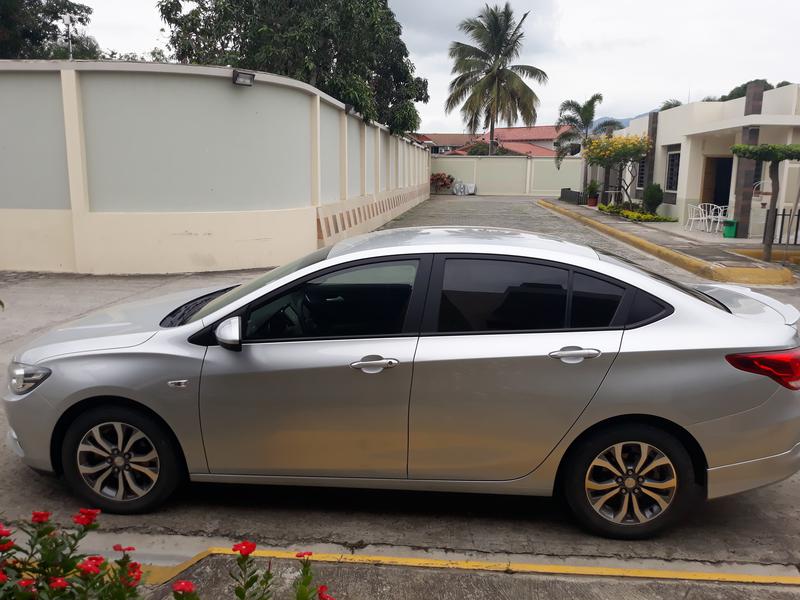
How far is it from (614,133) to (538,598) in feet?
109

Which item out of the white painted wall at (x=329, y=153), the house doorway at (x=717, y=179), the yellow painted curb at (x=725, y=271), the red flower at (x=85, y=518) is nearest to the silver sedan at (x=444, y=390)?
the red flower at (x=85, y=518)

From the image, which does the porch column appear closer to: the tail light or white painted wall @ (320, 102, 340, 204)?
white painted wall @ (320, 102, 340, 204)

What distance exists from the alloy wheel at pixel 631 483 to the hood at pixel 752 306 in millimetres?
968

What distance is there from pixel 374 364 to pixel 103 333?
1608mm

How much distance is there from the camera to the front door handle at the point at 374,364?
354 cm

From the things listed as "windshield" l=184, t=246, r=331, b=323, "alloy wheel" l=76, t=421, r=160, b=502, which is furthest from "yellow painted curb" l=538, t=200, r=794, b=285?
"alloy wheel" l=76, t=421, r=160, b=502

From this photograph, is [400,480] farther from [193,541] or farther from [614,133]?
[614,133]

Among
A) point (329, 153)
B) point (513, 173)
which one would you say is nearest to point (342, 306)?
point (329, 153)

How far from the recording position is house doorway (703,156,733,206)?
2245 centimetres

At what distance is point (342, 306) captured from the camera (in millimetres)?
3770

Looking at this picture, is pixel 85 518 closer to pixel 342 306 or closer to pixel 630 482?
pixel 342 306

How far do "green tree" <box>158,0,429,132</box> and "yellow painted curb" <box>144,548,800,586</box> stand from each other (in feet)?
50.9

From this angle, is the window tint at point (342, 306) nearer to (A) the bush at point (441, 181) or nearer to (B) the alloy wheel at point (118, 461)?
(B) the alloy wheel at point (118, 461)

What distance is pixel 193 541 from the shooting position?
3.63 meters
